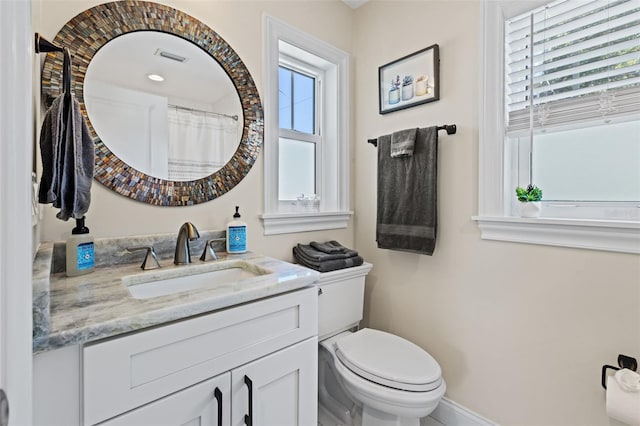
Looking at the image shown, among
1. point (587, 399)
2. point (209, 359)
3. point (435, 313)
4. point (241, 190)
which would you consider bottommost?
point (587, 399)

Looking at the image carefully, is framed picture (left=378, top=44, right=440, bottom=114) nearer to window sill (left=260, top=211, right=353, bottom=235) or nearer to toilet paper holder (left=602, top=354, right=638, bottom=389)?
window sill (left=260, top=211, right=353, bottom=235)

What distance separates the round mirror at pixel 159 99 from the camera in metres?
1.12

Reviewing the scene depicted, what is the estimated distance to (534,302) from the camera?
128cm

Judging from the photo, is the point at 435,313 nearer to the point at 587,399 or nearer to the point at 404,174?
the point at 587,399

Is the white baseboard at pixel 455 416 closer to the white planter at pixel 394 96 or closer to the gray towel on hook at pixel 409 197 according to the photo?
the gray towel on hook at pixel 409 197

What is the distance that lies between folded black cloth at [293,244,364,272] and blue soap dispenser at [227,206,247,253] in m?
0.32

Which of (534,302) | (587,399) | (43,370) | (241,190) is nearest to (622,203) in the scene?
(534,302)

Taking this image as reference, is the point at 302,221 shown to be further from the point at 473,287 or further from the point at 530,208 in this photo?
the point at 530,208

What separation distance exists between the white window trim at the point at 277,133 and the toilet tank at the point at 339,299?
363 millimetres

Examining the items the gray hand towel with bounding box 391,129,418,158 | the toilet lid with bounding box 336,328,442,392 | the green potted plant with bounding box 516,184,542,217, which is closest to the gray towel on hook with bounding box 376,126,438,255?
the gray hand towel with bounding box 391,129,418,158

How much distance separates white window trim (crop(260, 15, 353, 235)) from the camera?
5.20 feet

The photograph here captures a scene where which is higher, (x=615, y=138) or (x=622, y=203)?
(x=615, y=138)

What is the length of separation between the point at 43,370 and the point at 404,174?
1547mm

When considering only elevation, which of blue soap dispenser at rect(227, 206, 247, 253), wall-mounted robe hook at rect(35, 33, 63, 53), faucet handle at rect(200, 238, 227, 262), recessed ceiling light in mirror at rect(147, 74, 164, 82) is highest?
recessed ceiling light in mirror at rect(147, 74, 164, 82)
